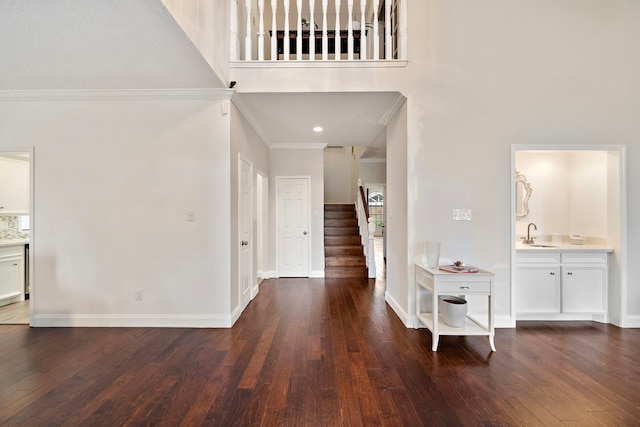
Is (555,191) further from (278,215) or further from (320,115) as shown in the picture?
(278,215)

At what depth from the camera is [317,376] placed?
2.29 meters

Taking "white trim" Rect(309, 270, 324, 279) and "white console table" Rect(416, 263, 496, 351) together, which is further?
"white trim" Rect(309, 270, 324, 279)

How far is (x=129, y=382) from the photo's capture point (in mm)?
2227

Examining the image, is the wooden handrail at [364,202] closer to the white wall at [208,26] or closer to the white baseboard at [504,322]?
the white baseboard at [504,322]

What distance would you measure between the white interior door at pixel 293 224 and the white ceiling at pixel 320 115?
918 millimetres

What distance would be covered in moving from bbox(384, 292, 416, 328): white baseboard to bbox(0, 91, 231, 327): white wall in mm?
1953

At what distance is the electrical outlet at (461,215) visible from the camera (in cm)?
327

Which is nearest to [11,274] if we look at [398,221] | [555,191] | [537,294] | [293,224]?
[293,224]

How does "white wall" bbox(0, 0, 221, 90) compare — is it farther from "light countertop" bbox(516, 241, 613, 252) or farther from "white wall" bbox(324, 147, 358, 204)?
"white wall" bbox(324, 147, 358, 204)

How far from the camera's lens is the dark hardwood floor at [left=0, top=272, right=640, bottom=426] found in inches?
73.1

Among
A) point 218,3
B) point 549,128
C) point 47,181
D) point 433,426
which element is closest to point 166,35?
point 218,3

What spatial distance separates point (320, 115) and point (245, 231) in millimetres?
1854

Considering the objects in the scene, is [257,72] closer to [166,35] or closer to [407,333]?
[166,35]

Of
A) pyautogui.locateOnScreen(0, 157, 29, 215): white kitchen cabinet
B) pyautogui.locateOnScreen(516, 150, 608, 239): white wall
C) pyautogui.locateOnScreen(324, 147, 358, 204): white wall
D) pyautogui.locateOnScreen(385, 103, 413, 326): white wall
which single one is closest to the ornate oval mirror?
pyautogui.locateOnScreen(516, 150, 608, 239): white wall
